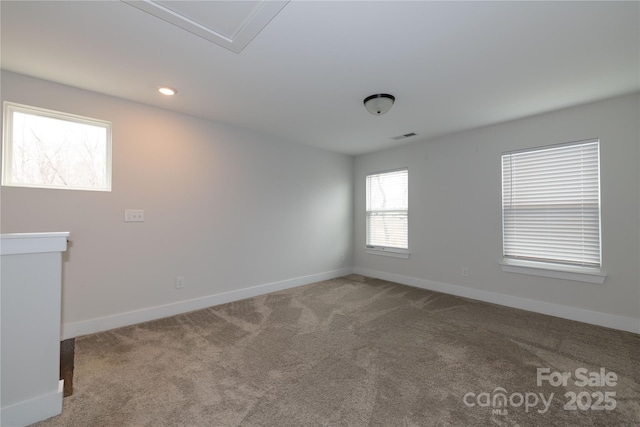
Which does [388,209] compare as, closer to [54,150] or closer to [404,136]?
[404,136]

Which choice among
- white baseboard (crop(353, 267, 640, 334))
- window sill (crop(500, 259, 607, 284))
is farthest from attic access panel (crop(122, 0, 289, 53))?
white baseboard (crop(353, 267, 640, 334))

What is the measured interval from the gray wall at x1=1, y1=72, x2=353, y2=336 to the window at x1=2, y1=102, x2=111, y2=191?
0.10 meters

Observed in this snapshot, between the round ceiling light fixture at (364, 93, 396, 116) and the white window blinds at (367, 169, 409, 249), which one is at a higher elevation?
the round ceiling light fixture at (364, 93, 396, 116)

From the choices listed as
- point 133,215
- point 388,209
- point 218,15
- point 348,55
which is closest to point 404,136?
point 388,209

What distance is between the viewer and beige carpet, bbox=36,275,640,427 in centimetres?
161

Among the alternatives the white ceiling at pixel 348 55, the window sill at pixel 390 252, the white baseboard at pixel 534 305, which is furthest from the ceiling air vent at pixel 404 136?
the white baseboard at pixel 534 305

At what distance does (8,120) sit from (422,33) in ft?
11.8

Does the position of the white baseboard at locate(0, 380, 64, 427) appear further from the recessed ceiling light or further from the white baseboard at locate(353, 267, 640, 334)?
the white baseboard at locate(353, 267, 640, 334)

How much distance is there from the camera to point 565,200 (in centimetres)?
317

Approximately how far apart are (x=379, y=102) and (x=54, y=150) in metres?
3.30

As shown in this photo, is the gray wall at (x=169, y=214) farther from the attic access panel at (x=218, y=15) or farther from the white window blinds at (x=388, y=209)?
the attic access panel at (x=218, y=15)

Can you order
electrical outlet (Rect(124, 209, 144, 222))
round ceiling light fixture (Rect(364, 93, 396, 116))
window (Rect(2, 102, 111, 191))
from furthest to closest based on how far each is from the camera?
electrical outlet (Rect(124, 209, 144, 222))
round ceiling light fixture (Rect(364, 93, 396, 116))
window (Rect(2, 102, 111, 191))

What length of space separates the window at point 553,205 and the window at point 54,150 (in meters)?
4.98

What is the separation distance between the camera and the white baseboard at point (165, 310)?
8.68 ft
